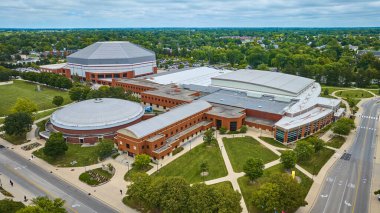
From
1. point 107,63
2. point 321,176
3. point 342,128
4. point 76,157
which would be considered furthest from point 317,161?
point 107,63

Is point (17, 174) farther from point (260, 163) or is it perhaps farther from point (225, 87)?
point (225, 87)

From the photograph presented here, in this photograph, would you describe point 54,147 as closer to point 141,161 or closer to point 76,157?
point 76,157

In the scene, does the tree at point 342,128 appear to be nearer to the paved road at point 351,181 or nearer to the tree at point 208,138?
the paved road at point 351,181

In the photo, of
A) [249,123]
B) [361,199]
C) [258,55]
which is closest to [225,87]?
[249,123]

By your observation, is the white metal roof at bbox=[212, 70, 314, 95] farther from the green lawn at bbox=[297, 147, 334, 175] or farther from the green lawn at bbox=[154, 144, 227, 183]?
the green lawn at bbox=[154, 144, 227, 183]

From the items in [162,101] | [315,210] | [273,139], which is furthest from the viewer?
[162,101]
